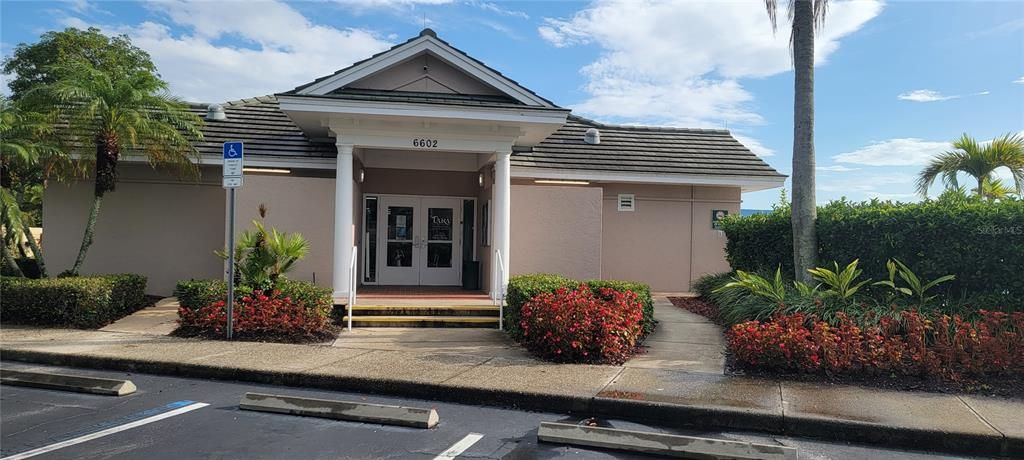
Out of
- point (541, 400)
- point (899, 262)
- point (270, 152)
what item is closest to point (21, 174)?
point (270, 152)

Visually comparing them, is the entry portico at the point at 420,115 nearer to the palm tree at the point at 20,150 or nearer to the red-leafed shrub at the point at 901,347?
the palm tree at the point at 20,150

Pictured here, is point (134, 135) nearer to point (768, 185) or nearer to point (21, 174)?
point (21, 174)

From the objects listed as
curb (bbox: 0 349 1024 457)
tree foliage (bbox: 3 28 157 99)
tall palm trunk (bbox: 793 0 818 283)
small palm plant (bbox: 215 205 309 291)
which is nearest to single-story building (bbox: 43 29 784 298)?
small palm plant (bbox: 215 205 309 291)

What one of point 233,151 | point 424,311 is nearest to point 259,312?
point 233,151

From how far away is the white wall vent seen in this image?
14.7 m

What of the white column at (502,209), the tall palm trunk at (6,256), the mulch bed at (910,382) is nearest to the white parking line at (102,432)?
the mulch bed at (910,382)

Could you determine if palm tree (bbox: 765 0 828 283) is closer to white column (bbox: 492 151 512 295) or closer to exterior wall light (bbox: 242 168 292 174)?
white column (bbox: 492 151 512 295)

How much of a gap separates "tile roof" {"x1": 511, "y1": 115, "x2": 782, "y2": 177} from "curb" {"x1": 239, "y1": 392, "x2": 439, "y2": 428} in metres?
8.48

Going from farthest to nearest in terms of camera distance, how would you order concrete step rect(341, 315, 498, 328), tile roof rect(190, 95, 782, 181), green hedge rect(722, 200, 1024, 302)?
tile roof rect(190, 95, 782, 181), concrete step rect(341, 315, 498, 328), green hedge rect(722, 200, 1024, 302)

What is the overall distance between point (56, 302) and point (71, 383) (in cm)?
398

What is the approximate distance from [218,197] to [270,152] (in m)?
1.62

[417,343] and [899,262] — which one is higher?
[899,262]

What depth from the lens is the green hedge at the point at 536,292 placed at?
9.49 metres

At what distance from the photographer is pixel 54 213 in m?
13.0
